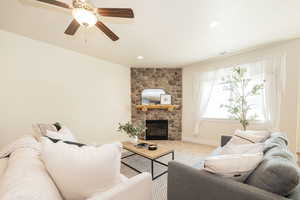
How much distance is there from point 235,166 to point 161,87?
3517mm

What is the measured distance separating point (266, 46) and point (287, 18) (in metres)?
1.10

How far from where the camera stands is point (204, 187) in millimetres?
1011

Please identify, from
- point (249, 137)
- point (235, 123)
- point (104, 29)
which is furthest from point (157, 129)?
point (104, 29)

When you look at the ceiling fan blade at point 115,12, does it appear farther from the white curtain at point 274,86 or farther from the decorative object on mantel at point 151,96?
the white curtain at point 274,86

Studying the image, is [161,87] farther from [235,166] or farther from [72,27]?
[235,166]

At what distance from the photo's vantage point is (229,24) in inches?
79.1

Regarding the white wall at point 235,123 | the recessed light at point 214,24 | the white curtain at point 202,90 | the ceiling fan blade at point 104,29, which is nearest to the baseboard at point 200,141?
the white wall at point 235,123

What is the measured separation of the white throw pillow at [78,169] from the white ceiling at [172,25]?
151cm

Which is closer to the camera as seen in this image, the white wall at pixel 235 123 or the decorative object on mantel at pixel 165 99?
the white wall at pixel 235 123

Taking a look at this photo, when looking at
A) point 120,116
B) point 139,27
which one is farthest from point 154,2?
point 120,116

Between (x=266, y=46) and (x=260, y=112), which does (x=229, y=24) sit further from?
(x=260, y=112)

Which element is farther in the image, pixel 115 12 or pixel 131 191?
pixel 115 12

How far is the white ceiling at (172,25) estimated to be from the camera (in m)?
1.63

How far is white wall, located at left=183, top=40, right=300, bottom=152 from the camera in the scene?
254 centimetres
